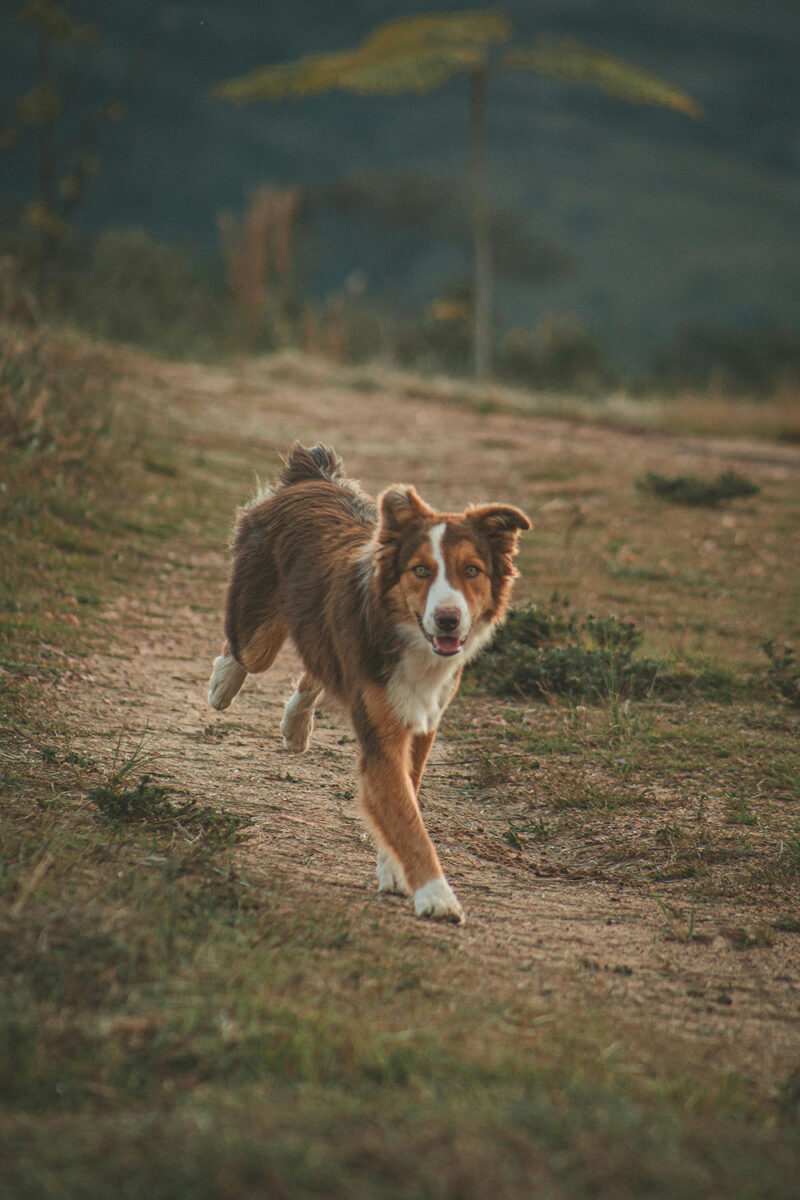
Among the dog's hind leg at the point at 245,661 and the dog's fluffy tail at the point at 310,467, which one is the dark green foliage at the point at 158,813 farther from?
the dog's fluffy tail at the point at 310,467

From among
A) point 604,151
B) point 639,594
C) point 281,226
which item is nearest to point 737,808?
point 639,594

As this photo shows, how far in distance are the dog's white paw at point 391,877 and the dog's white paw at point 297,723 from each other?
1.47 meters

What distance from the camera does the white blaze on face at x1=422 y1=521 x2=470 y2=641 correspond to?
4.32 meters

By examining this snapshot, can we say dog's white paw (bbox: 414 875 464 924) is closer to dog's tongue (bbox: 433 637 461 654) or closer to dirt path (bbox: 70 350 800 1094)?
dirt path (bbox: 70 350 800 1094)

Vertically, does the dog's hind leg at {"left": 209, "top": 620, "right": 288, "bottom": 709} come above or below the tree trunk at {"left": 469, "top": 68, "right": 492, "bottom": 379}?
below

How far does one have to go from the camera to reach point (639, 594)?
9.10 m

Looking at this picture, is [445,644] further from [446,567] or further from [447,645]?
[446,567]

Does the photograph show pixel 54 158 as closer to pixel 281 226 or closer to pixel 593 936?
pixel 281 226

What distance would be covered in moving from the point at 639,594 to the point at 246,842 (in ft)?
17.6

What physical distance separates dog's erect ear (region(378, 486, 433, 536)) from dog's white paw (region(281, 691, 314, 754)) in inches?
57.0

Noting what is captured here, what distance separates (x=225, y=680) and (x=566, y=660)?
89.7 inches

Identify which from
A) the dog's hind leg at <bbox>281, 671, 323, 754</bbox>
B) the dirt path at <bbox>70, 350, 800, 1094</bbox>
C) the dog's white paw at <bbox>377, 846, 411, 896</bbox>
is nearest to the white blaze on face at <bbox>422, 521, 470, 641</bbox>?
the dog's white paw at <bbox>377, 846, 411, 896</bbox>

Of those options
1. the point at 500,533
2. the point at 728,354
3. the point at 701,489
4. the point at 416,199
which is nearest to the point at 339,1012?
the point at 500,533

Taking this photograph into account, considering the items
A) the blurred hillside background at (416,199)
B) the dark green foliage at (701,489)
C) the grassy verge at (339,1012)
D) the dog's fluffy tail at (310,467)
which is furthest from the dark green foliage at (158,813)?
the blurred hillside background at (416,199)
